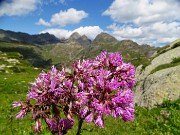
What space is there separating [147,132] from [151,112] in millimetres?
3944

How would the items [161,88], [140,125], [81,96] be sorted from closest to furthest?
[81,96] → [140,125] → [161,88]

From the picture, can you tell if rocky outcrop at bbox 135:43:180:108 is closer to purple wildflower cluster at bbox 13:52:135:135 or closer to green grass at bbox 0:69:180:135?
green grass at bbox 0:69:180:135

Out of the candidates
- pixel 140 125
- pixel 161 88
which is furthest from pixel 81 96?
pixel 161 88

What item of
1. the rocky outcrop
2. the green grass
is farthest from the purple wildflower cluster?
the rocky outcrop

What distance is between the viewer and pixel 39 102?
4.27m

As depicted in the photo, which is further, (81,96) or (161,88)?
(161,88)

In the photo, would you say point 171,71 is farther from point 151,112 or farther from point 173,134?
point 173,134

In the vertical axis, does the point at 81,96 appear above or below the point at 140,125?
above

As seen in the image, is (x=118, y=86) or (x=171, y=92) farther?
(x=171, y=92)

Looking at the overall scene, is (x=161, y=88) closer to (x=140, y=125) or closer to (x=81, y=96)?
(x=140, y=125)

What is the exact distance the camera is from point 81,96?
420 cm

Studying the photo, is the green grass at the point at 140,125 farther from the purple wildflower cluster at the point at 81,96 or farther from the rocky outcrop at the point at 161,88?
the purple wildflower cluster at the point at 81,96

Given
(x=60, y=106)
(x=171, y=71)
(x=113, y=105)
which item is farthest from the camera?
(x=171, y=71)

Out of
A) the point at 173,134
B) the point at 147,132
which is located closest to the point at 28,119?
the point at 147,132
